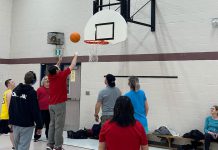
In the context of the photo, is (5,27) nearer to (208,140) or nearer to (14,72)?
(14,72)

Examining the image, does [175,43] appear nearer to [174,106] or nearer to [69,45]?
[174,106]

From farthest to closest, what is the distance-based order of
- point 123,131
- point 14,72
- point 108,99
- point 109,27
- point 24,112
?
point 14,72, point 109,27, point 108,99, point 24,112, point 123,131

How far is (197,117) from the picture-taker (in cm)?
792

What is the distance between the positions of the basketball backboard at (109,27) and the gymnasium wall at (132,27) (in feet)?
4.86

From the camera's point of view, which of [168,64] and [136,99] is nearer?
[136,99]

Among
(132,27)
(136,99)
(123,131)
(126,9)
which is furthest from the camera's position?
(132,27)

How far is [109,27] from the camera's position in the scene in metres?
7.73

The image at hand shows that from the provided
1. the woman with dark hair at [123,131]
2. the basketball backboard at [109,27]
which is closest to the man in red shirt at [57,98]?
the basketball backboard at [109,27]

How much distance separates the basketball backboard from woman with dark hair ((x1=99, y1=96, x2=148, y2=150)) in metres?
4.78

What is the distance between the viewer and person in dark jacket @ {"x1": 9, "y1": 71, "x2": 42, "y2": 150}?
489 centimetres

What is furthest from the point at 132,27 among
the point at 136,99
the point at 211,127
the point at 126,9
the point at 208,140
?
the point at 136,99

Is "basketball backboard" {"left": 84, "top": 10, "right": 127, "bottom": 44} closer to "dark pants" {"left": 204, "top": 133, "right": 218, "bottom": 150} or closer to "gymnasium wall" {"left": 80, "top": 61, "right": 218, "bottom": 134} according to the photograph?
"gymnasium wall" {"left": 80, "top": 61, "right": 218, "bottom": 134}

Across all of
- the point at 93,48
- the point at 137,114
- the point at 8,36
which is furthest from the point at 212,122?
the point at 8,36

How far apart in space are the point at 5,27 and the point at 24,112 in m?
8.18
